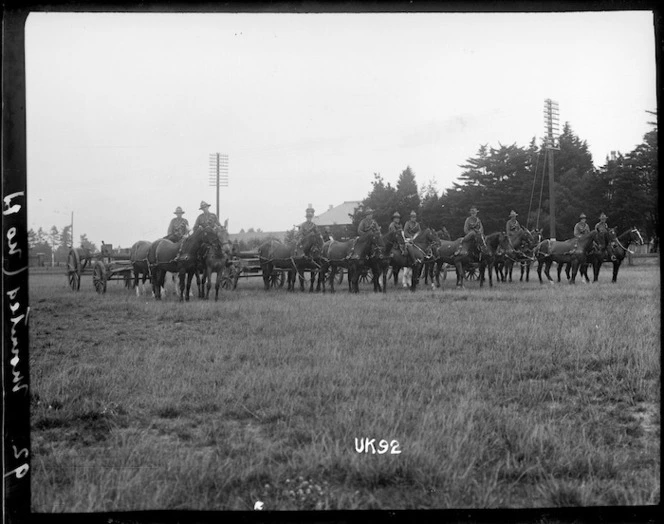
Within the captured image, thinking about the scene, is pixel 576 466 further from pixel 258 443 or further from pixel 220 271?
pixel 220 271

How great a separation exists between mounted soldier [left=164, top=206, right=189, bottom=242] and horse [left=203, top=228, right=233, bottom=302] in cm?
31

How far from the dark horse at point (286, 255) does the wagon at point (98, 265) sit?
1522 mm

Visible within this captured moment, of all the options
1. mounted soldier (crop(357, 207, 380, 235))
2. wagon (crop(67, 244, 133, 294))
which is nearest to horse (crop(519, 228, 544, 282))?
mounted soldier (crop(357, 207, 380, 235))

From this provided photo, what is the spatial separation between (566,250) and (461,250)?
4.55m

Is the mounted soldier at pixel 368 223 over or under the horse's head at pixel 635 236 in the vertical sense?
over

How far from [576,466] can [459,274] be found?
7601mm

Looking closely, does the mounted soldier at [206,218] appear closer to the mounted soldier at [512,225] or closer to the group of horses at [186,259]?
the group of horses at [186,259]

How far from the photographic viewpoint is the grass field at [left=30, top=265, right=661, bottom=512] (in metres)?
3.05

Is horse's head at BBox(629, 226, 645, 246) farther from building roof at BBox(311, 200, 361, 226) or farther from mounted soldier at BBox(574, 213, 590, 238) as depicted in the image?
building roof at BBox(311, 200, 361, 226)

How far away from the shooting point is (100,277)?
5387 mm

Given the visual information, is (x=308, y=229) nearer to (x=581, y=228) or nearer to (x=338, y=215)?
(x=338, y=215)

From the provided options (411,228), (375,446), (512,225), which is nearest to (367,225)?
(411,228)

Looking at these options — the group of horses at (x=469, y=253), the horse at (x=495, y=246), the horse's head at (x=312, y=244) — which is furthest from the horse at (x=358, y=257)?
the horse at (x=495, y=246)

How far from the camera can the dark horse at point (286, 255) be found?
6.19 metres
